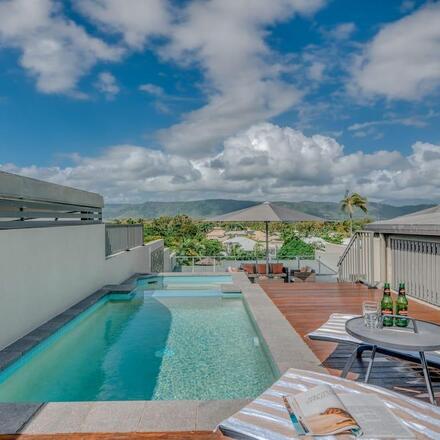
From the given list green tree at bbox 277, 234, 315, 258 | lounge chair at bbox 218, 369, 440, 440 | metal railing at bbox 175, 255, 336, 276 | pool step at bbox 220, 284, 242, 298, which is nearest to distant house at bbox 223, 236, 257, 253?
green tree at bbox 277, 234, 315, 258

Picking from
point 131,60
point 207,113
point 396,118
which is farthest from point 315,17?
point 396,118

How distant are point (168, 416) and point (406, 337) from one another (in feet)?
6.31

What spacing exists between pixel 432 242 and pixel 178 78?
14481 mm

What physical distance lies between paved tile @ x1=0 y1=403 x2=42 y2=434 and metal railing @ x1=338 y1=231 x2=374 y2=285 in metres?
7.16

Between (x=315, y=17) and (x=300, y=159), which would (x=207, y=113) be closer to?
(x=315, y=17)

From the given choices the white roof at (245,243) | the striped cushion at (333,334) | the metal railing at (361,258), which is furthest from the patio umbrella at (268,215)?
the white roof at (245,243)

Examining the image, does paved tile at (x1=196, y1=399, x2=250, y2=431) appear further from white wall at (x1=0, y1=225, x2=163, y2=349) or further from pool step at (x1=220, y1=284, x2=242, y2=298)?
pool step at (x1=220, y1=284, x2=242, y2=298)

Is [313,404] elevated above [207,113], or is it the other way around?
[207,113]

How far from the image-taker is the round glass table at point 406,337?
2709 mm

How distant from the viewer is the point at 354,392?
7.67 ft

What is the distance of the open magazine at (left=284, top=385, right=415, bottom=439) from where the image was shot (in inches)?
74.9

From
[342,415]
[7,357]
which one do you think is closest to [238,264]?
[7,357]

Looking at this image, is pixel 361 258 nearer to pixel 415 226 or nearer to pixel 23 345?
pixel 415 226

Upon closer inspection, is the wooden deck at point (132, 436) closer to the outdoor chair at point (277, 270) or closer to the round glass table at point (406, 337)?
the round glass table at point (406, 337)
